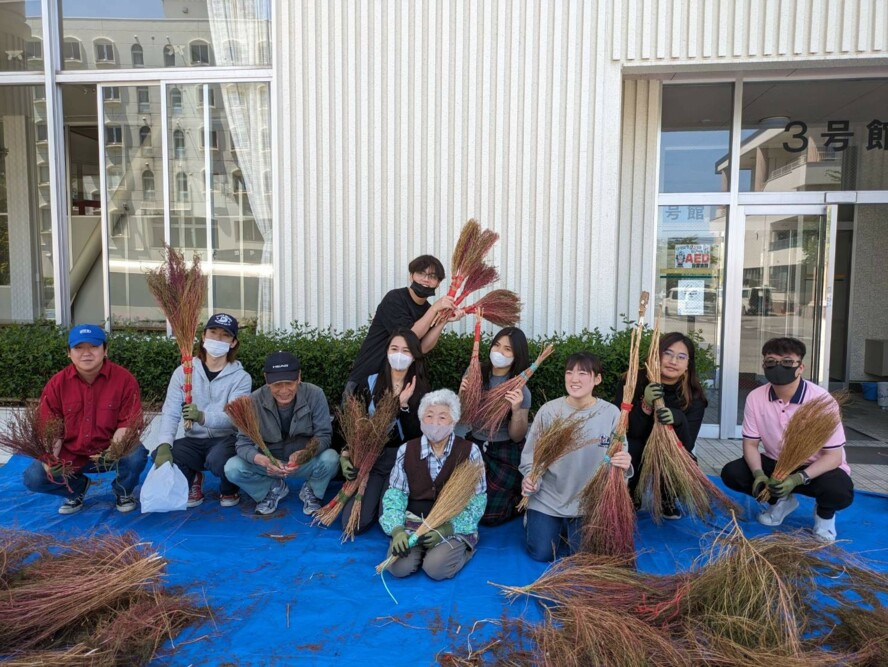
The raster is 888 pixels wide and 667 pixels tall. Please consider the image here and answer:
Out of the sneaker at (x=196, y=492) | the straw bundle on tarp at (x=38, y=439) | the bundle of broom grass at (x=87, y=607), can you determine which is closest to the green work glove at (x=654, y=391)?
the bundle of broom grass at (x=87, y=607)

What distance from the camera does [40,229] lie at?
274 inches

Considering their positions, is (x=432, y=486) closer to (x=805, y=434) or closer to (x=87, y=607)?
(x=87, y=607)

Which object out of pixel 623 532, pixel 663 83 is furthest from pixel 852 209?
pixel 623 532

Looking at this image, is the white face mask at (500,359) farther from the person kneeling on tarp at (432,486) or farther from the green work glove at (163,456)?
the green work glove at (163,456)

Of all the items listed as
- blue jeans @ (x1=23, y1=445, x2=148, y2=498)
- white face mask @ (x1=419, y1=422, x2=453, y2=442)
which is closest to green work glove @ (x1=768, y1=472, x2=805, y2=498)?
white face mask @ (x1=419, y1=422, x2=453, y2=442)

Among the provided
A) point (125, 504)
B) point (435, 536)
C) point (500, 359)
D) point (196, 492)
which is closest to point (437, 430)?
point (435, 536)

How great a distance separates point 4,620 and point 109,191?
444 cm

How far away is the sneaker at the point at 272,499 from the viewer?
3.28m

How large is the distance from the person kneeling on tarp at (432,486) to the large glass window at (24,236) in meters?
5.72

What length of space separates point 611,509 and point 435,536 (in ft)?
2.55

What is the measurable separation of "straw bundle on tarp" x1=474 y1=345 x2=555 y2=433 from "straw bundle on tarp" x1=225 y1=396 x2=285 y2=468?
110cm

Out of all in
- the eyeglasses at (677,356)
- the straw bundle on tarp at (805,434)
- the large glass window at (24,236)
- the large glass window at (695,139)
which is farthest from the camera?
the large glass window at (24,236)

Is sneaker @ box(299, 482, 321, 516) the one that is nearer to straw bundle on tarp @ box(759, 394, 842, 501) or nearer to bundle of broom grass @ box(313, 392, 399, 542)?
bundle of broom grass @ box(313, 392, 399, 542)

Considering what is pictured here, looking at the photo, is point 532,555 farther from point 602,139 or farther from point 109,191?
point 109,191
